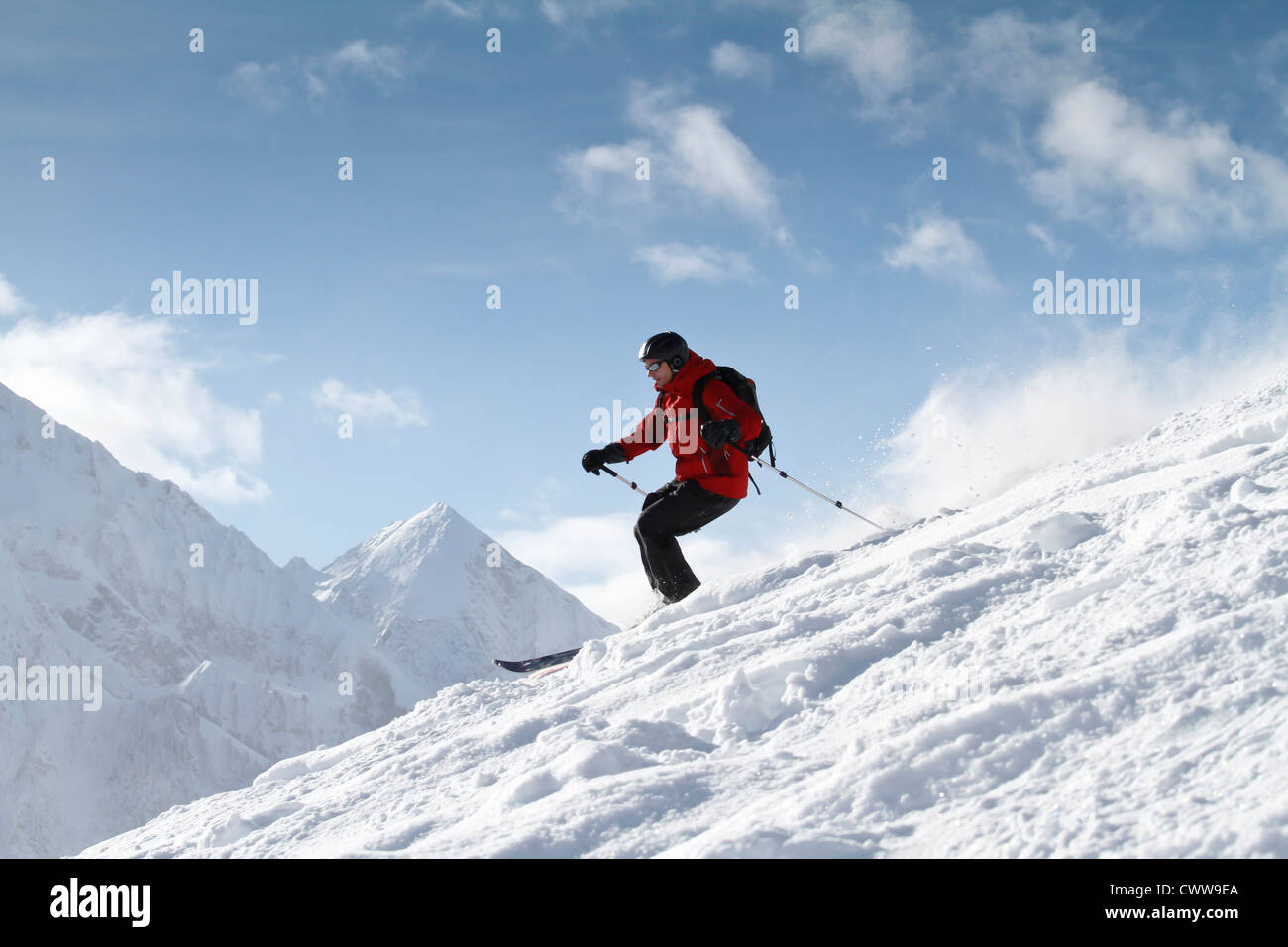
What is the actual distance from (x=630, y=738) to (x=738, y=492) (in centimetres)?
382

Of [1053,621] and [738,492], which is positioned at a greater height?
[738,492]

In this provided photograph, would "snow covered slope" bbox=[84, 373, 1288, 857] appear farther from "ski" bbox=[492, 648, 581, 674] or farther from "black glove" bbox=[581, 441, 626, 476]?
"black glove" bbox=[581, 441, 626, 476]

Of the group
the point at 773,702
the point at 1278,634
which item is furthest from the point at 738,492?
the point at 1278,634

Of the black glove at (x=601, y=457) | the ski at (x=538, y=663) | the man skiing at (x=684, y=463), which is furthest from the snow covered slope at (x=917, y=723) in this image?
the black glove at (x=601, y=457)

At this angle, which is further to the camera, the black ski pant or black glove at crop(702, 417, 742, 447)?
the black ski pant

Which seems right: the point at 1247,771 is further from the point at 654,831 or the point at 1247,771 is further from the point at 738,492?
the point at 738,492

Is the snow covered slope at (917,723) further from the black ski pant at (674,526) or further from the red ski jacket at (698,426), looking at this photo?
the red ski jacket at (698,426)

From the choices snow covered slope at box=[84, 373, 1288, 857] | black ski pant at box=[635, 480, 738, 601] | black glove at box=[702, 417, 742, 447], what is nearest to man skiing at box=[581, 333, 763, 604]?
black ski pant at box=[635, 480, 738, 601]

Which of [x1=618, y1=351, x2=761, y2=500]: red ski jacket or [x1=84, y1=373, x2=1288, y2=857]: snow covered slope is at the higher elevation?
[x1=618, y1=351, x2=761, y2=500]: red ski jacket

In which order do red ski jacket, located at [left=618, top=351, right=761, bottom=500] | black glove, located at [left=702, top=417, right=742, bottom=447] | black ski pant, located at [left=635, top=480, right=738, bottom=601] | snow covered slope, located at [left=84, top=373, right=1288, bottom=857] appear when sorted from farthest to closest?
black ski pant, located at [left=635, top=480, right=738, bottom=601], red ski jacket, located at [left=618, top=351, right=761, bottom=500], black glove, located at [left=702, top=417, right=742, bottom=447], snow covered slope, located at [left=84, top=373, right=1288, bottom=857]

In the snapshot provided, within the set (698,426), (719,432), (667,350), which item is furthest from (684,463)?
(667,350)

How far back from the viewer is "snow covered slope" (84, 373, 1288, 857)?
10.3 feet

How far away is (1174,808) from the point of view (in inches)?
116

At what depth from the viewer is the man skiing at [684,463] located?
7.58 metres
